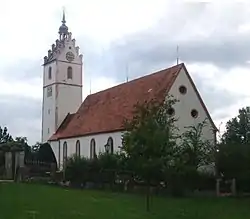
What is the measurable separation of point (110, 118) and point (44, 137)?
1692cm

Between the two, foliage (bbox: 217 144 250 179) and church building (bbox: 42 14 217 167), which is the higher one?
church building (bbox: 42 14 217 167)

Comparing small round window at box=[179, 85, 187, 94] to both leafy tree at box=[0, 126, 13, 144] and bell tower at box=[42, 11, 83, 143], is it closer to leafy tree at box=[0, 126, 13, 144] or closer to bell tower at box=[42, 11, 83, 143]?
bell tower at box=[42, 11, 83, 143]

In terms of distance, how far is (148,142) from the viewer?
2005cm

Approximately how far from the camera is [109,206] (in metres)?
20.4

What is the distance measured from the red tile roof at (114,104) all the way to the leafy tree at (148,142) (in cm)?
2040

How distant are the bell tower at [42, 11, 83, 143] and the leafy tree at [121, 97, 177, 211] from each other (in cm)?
4111

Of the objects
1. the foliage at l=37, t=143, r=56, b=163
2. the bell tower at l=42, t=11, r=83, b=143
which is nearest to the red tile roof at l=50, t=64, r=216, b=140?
the foliage at l=37, t=143, r=56, b=163

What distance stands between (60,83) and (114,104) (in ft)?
47.1

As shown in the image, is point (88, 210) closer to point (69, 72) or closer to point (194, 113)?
point (194, 113)

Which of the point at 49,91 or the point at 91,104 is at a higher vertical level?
the point at 49,91

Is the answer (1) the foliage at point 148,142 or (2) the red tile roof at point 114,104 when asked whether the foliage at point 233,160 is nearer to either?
(2) the red tile roof at point 114,104

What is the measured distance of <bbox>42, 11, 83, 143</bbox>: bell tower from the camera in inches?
2462

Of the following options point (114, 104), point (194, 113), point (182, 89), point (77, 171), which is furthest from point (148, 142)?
point (114, 104)

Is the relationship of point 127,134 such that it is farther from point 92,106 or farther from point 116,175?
point 92,106
